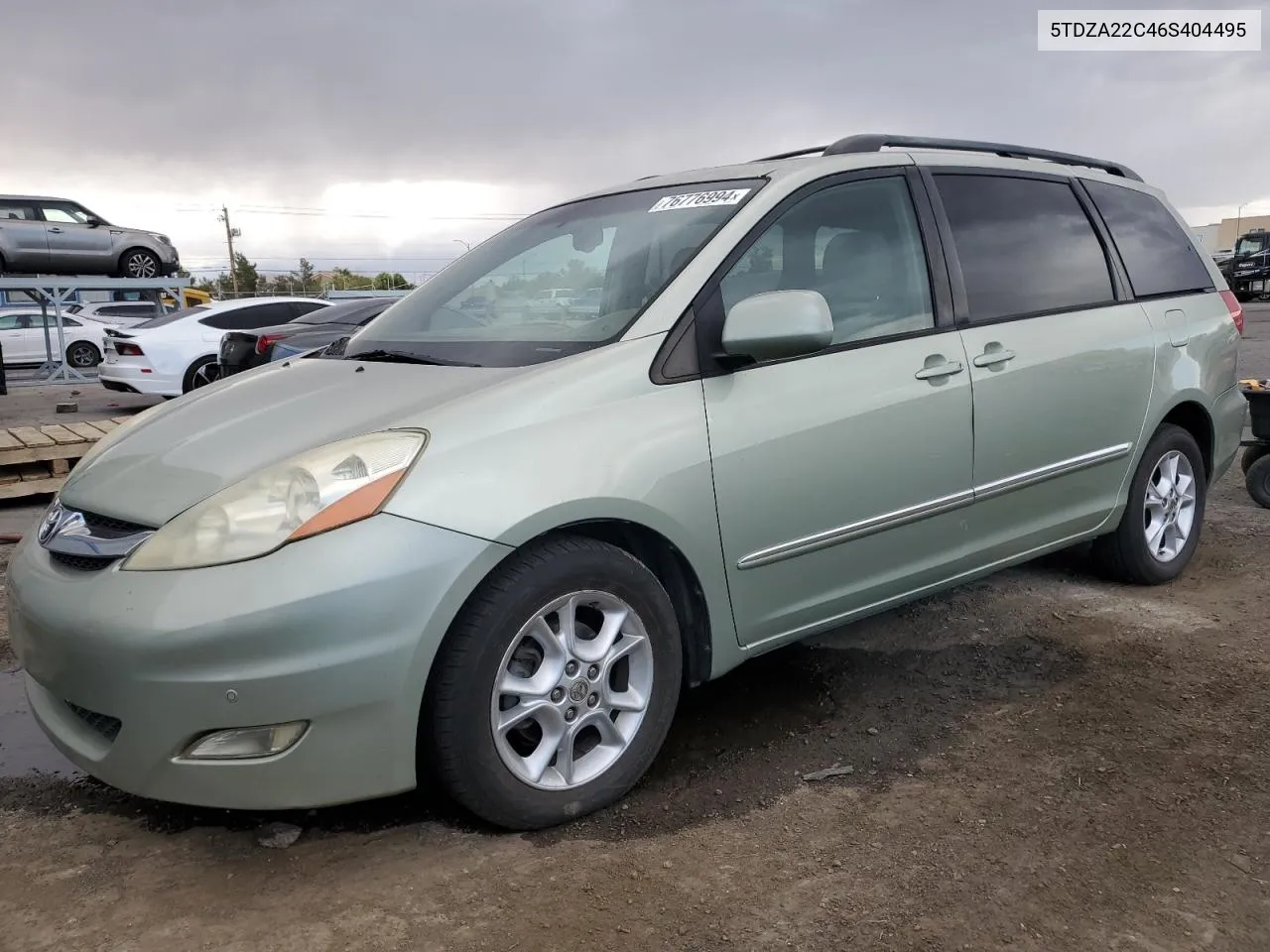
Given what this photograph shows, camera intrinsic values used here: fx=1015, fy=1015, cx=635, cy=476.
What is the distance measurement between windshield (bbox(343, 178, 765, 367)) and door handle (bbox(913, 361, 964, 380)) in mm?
772

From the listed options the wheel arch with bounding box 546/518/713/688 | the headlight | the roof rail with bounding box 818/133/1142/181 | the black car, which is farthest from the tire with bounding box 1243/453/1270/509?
the black car

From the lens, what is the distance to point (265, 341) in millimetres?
8727

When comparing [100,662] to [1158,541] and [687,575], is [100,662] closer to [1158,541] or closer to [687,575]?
[687,575]

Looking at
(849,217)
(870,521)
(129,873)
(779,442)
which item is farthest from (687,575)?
(129,873)

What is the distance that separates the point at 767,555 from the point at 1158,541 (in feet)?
7.79

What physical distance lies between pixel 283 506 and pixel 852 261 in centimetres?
190

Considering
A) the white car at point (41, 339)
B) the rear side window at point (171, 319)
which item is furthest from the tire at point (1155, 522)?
the white car at point (41, 339)

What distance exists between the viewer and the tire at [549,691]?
229cm

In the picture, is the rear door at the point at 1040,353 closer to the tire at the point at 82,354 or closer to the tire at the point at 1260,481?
the tire at the point at 1260,481

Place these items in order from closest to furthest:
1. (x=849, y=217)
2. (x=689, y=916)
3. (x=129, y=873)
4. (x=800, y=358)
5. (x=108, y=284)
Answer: (x=689, y=916), (x=129, y=873), (x=800, y=358), (x=849, y=217), (x=108, y=284)

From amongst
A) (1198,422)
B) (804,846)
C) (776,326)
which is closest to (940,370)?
(776,326)

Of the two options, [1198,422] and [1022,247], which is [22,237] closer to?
[1022,247]

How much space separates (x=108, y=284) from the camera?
58.4ft

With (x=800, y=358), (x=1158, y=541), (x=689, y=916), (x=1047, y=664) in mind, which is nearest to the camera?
(x=689, y=916)
